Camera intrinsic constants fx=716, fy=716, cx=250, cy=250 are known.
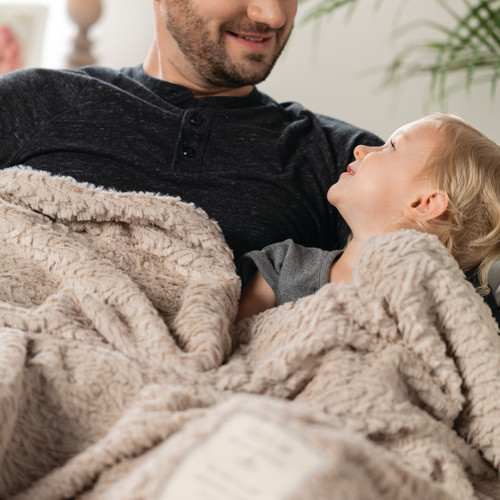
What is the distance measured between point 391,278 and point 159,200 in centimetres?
44

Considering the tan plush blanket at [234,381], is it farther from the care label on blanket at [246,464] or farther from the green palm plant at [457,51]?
the green palm plant at [457,51]

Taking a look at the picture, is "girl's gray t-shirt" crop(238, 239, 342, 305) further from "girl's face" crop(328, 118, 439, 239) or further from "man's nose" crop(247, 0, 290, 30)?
"man's nose" crop(247, 0, 290, 30)

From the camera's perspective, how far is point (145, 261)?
3.77 feet

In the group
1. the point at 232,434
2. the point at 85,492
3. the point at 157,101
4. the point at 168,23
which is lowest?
the point at 85,492

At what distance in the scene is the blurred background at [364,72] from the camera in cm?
215

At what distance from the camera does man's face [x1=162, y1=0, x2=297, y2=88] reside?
4.98ft

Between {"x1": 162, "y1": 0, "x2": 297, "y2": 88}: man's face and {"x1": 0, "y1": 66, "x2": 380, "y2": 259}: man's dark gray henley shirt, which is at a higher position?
{"x1": 162, "y1": 0, "x2": 297, "y2": 88}: man's face

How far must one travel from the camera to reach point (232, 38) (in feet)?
5.06

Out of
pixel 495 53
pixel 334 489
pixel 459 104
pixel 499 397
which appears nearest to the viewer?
pixel 334 489

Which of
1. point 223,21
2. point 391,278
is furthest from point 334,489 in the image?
point 223,21

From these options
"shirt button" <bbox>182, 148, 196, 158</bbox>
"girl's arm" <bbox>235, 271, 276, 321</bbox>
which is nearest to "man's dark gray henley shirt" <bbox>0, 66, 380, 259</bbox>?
"shirt button" <bbox>182, 148, 196, 158</bbox>

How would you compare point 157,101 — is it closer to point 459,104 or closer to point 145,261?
point 145,261

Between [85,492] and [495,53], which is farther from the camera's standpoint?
[495,53]

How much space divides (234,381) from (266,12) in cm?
93
